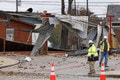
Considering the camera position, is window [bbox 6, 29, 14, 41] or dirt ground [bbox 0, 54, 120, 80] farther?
window [bbox 6, 29, 14, 41]

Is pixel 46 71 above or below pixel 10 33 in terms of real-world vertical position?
above

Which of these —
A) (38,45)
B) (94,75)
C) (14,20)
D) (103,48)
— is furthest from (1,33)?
(94,75)

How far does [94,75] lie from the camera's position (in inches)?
557

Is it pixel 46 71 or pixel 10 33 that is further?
pixel 10 33

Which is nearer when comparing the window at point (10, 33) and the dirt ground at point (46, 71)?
the dirt ground at point (46, 71)

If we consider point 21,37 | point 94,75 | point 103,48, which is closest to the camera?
point 94,75

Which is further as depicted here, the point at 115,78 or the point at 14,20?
the point at 14,20

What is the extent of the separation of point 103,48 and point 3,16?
50.5 feet

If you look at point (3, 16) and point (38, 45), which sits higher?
point (3, 16)

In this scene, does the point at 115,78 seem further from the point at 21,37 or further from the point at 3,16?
the point at 21,37

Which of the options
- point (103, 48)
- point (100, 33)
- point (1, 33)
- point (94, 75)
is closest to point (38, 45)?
point (100, 33)

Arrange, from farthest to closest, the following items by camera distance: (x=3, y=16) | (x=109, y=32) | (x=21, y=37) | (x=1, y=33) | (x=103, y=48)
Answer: (x=21, y=37)
(x=1, y=33)
(x=3, y=16)
(x=109, y=32)
(x=103, y=48)

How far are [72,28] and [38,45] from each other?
3181mm

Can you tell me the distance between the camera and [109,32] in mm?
25609
